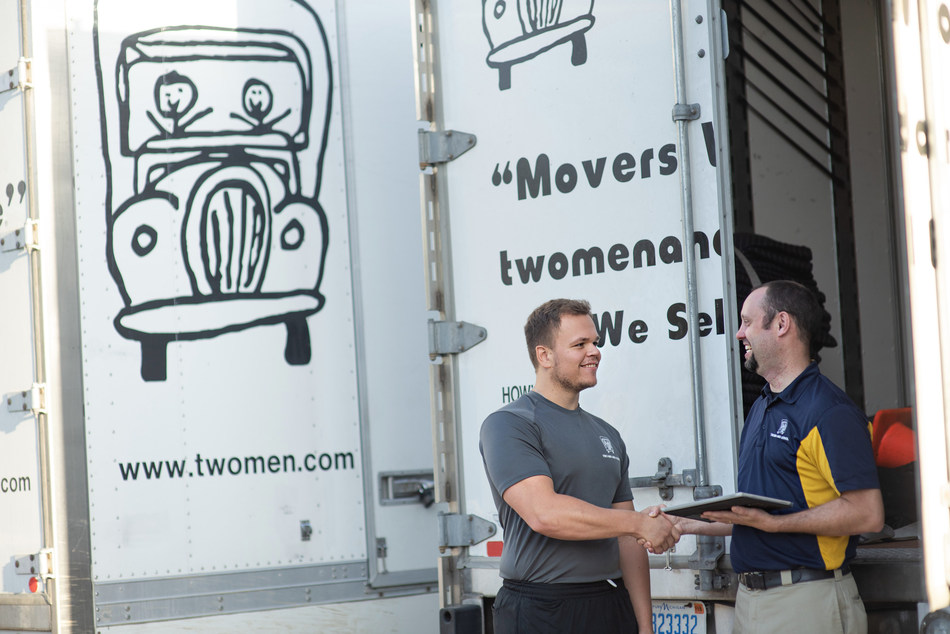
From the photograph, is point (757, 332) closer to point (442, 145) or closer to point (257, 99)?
point (442, 145)

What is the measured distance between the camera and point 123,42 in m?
5.34

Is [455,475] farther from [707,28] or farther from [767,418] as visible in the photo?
[707,28]

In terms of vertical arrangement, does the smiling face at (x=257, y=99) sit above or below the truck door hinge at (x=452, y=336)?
above

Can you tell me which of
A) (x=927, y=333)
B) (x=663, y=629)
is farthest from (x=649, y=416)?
(x=927, y=333)

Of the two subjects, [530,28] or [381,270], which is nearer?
[530,28]

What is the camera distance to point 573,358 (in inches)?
148

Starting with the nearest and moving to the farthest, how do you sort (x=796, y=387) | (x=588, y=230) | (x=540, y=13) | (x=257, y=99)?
1. (x=796, y=387)
2. (x=588, y=230)
3. (x=540, y=13)
4. (x=257, y=99)

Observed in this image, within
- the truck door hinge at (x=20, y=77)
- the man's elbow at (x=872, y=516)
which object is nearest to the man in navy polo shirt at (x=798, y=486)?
the man's elbow at (x=872, y=516)

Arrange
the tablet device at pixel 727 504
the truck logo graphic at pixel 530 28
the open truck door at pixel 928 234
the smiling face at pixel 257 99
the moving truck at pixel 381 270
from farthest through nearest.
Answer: the smiling face at pixel 257 99 → the truck logo graphic at pixel 530 28 → the moving truck at pixel 381 270 → the tablet device at pixel 727 504 → the open truck door at pixel 928 234

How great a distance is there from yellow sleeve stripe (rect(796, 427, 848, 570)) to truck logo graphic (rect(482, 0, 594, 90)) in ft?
5.76

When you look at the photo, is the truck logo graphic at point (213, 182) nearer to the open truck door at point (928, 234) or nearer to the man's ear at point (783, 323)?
the man's ear at point (783, 323)

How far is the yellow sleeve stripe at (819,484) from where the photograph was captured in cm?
360

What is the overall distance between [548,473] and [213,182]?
2.57m

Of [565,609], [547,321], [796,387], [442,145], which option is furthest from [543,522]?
[442,145]
